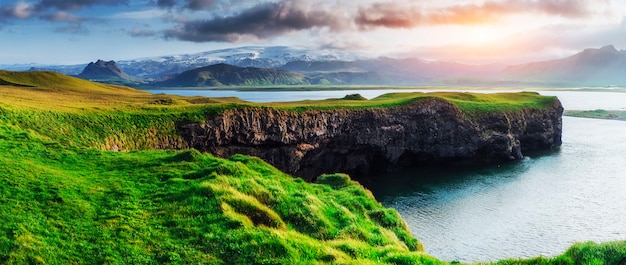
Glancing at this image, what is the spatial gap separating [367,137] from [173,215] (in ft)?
216

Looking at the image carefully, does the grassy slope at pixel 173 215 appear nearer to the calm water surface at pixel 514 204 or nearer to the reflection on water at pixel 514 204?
the reflection on water at pixel 514 204

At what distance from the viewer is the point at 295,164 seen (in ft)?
241

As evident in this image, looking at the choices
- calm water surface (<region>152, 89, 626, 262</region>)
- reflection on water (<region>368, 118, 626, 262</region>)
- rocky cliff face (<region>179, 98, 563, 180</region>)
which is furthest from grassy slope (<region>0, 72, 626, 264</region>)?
rocky cliff face (<region>179, 98, 563, 180</region>)

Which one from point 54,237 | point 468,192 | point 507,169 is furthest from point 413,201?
point 54,237

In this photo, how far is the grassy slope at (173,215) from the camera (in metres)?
16.4

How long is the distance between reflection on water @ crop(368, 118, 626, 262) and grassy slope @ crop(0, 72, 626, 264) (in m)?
14.1

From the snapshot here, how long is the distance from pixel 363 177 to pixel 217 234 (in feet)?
212

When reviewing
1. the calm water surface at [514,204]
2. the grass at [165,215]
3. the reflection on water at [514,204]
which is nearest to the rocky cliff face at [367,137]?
the calm water surface at [514,204]

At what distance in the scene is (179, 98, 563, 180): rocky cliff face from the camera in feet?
224

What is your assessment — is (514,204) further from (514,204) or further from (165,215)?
(165,215)

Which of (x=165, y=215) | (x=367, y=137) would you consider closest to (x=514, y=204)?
(x=367, y=137)

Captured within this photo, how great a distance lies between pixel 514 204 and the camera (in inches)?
2208

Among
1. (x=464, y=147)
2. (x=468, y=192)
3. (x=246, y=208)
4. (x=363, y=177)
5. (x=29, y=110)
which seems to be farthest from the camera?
(x=464, y=147)

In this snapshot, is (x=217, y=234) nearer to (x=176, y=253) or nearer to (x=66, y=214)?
(x=176, y=253)
